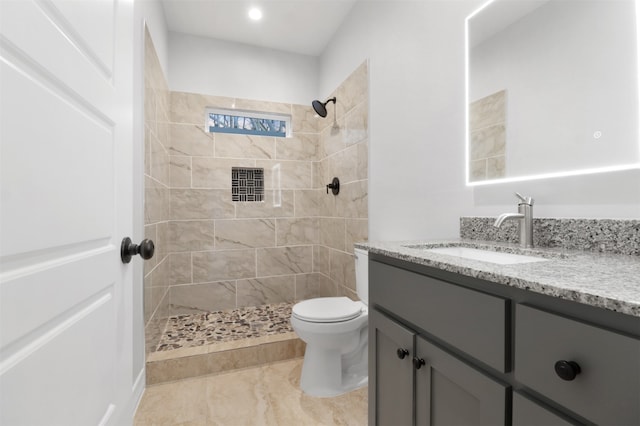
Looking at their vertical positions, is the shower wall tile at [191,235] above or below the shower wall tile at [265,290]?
above

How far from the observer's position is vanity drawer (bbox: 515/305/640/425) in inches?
17.7

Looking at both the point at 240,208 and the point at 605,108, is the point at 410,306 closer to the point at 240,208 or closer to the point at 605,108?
the point at 605,108

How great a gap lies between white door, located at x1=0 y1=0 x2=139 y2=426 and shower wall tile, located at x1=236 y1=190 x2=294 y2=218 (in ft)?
6.57

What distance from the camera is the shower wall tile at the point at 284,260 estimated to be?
9.94 ft

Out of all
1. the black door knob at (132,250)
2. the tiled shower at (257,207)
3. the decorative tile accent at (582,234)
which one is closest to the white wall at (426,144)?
the decorative tile accent at (582,234)

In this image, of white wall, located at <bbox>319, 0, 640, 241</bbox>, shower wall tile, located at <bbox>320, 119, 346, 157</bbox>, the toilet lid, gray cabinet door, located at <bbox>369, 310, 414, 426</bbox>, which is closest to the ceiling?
white wall, located at <bbox>319, 0, 640, 241</bbox>

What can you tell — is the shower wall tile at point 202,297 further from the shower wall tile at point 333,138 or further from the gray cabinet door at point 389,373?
the gray cabinet door at point 389,373

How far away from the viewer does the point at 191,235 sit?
111 inches

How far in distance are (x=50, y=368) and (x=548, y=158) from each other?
158cm

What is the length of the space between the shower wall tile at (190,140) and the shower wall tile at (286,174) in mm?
495

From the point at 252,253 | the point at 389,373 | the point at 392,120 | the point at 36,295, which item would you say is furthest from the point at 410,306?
the point at 252,253

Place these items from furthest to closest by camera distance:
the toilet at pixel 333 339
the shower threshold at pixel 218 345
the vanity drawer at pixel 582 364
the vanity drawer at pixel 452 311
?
1. the shower threshold at pixel 218 345
2. the toilet at pixel 333 339
3. the vanity drawer at pixel 452 311
4. the vanity drawer at pixel 582 364

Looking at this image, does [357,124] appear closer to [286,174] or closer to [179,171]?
[286,174]

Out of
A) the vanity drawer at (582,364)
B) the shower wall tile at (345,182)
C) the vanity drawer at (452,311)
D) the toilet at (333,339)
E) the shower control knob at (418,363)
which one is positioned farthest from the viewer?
the shower wall tile at (345,182)
